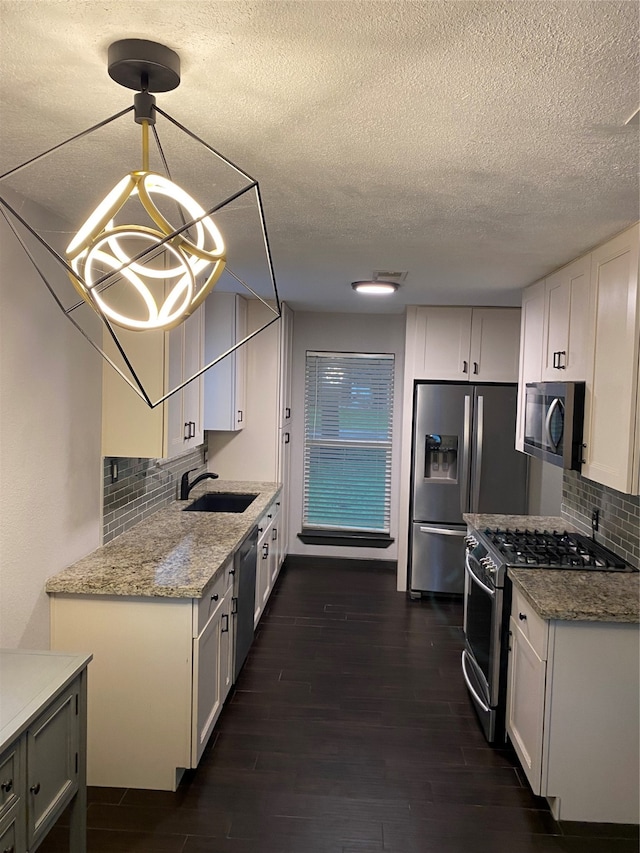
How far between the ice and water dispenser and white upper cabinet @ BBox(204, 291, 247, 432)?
1.54 meters

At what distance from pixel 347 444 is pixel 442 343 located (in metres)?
1.46

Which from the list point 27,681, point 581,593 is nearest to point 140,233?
point 27,681

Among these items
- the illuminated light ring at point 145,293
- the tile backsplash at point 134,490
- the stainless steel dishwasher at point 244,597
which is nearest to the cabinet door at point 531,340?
the stainless steel dishwasher at point 244,597

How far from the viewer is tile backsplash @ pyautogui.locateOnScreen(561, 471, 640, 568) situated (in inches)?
114

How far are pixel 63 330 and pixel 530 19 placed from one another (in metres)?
2.05

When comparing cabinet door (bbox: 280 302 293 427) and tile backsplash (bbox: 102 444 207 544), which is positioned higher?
cabinet door (bbox: 280 302 293 427)

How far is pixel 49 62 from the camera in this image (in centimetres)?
134

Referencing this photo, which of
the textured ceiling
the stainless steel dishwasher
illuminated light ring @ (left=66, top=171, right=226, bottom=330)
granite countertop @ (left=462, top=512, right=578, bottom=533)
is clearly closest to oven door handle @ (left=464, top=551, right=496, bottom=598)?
granite countertop @ (left=462, top=512, right=578, bottom=533)

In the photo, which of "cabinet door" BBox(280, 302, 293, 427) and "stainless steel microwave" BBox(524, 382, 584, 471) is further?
"cabinet door" BBox(280, 302, 293, 427)

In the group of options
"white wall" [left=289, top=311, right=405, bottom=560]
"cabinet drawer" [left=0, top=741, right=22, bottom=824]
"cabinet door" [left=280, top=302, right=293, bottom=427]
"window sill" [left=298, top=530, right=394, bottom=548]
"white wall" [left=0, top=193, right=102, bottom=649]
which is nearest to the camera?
"cabinet drawer" [left=0, top=741, right=22, bottom=824]

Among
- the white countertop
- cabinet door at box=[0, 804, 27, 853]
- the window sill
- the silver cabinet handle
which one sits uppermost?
the white countertop

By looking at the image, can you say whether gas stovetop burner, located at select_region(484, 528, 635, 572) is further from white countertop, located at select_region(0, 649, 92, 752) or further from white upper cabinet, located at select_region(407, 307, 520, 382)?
white countertop, located at select_region(0, 649, 92, 752)

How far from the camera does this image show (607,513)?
10.5 feet

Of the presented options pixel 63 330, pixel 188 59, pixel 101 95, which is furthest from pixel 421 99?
pixel 63 330
